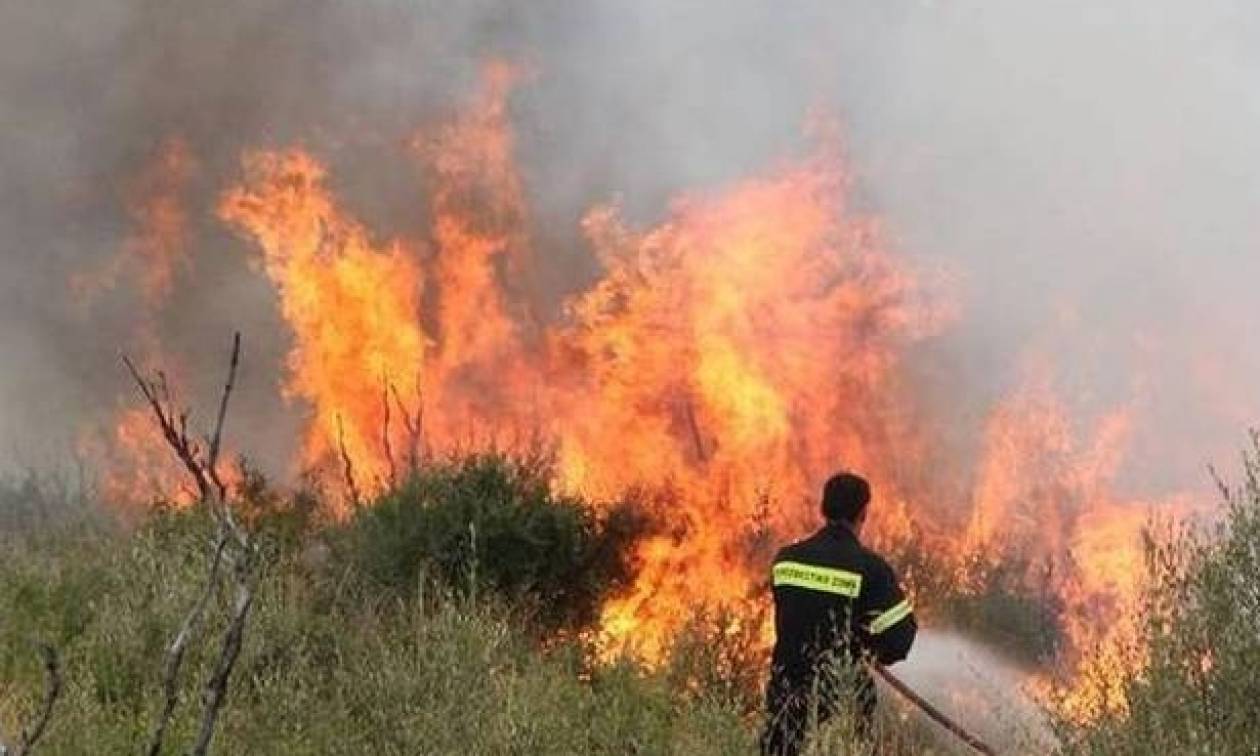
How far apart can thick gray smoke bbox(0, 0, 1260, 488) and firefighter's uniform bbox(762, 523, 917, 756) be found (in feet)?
21.3

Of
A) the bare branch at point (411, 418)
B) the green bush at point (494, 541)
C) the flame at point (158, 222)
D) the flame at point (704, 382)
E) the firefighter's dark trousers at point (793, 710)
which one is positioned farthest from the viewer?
the flame at point (158, 222)

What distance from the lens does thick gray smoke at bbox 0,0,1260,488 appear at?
1245 cm

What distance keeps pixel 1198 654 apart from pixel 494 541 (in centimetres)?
586

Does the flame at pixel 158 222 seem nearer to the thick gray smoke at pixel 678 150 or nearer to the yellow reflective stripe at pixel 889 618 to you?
the thick gray smoke at pixel 678 150

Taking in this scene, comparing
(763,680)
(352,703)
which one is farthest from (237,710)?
(763,680)

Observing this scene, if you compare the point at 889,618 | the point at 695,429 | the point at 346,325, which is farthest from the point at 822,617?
the point at 346,325

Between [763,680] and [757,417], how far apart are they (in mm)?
3996

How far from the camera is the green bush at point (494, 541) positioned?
9.94 m

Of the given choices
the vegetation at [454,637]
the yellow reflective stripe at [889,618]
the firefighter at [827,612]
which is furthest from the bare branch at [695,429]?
the yellow reflective stripe at [889,618]

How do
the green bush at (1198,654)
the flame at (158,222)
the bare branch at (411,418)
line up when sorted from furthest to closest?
the flame at (158,222) < the bare branch at (411,418) < the green bush at (1198,654)

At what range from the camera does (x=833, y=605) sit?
602 centimetres

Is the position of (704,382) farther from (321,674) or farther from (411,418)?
(321,674)

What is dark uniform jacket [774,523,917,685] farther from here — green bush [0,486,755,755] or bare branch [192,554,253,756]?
bare branch [192,554,253,756]

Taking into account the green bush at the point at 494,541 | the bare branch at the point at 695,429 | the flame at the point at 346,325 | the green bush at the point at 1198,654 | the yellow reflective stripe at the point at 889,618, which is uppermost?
the flame at the point at 346,325
